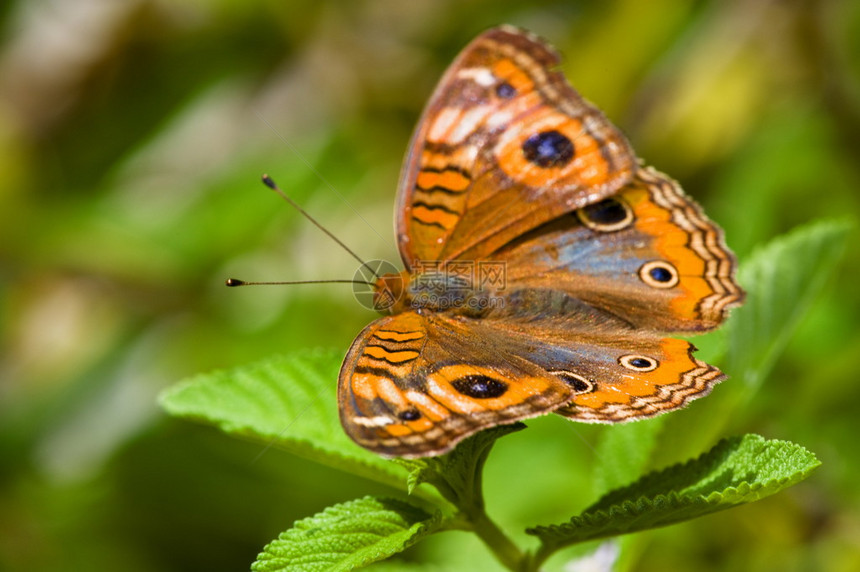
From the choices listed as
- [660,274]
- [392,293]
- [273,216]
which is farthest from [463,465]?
[273,216]

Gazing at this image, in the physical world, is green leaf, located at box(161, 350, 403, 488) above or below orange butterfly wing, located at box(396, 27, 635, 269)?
below

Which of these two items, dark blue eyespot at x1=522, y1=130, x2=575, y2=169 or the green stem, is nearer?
the green stem

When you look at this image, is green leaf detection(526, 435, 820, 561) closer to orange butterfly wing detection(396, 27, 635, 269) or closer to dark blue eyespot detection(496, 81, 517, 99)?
orange butterfly wing detection(396, 27, 635, 269)

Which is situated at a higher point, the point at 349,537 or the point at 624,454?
the point at 624,454

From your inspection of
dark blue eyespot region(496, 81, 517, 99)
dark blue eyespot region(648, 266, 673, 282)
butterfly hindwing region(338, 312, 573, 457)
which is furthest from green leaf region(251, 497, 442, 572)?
dark blue eyespot region(496, 81, 517, 99)

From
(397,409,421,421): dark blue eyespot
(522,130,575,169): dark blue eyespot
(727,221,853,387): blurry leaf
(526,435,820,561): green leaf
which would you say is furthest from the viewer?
(522,130,575,169): dark blue eyespot

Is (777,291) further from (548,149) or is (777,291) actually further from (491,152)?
(491,152)
